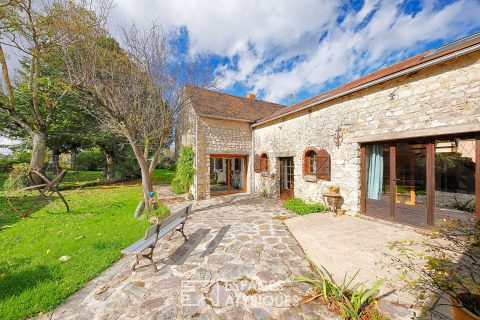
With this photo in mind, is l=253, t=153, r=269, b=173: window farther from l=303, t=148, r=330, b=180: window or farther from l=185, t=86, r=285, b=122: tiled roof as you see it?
l=303, t=148, r=330, b=180: window

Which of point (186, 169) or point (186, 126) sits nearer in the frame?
point (186, 169)

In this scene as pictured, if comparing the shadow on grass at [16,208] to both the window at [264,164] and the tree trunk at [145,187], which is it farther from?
the window at [264,164]

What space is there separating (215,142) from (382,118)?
703 cm

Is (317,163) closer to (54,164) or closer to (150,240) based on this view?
(150,240)

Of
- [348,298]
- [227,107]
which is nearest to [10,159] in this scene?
[227,107]

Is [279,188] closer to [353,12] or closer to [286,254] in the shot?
[286,254]

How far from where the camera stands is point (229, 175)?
11.5m

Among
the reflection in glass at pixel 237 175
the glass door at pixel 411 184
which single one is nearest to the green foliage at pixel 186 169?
the reflection in glass at pixel 237 175

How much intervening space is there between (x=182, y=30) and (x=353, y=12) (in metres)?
6.13

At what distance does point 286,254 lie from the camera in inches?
153

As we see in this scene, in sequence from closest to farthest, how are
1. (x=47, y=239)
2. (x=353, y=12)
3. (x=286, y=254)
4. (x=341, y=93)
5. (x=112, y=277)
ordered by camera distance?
(x=112, y=277), (x=286, y=254), (x=47, y=239), (x=341, y=93), (x=353, y=12)

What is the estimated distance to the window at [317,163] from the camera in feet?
22.8

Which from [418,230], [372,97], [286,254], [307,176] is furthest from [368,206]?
[286,254]

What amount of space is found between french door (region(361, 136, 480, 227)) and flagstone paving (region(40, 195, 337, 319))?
331 centimetres
